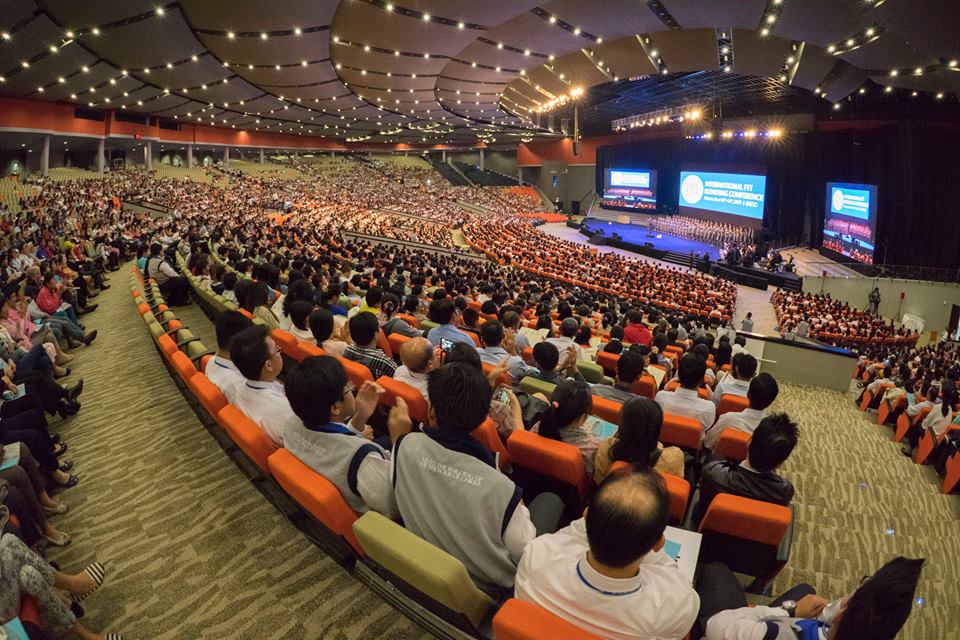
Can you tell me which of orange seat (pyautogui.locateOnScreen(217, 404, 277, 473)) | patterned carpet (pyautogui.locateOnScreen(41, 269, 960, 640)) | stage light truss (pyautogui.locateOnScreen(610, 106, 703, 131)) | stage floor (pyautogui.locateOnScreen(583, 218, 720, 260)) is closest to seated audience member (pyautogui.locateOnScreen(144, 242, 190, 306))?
patterned carpet (pyautogui.locateOnScreen(41, 269, 960, 640))

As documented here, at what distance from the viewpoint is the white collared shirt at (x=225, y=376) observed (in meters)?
2.72

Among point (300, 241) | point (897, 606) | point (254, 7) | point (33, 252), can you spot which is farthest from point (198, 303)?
point (300, 241)

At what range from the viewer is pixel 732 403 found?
12.3ft

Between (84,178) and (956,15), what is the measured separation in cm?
3300

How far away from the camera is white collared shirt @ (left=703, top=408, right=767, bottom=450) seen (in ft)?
10.0

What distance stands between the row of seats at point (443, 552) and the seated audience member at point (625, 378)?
2.64 ft

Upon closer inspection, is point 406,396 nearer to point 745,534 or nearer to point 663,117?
point 745,534

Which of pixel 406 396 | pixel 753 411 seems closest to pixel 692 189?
pixel 753 411

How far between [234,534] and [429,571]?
62.0 inches

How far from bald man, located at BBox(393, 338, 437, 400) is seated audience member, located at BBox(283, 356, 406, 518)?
0.84m

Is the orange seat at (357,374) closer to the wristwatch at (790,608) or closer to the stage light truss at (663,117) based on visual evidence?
the wristwatch at (790,608)

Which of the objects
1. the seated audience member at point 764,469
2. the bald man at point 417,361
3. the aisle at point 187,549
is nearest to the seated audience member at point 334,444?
the aisle at point 187,549

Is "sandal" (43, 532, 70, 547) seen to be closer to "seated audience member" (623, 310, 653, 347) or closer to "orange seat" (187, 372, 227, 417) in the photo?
"orange seat" (187, 372, 227, 417)

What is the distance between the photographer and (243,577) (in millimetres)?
2199
